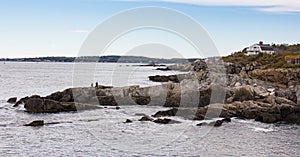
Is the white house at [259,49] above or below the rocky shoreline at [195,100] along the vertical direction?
above

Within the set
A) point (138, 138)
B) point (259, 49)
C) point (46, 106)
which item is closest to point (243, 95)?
point (138, 138)

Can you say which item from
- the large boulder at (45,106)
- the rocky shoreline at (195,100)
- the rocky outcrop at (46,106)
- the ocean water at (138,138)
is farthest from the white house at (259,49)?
the large boulder at (45,106)

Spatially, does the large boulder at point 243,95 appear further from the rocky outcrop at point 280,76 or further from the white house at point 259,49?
the white house at point 259,49

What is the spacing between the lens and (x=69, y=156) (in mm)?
23953

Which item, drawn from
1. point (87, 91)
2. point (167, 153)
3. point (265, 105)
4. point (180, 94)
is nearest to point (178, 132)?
point (167, 153)

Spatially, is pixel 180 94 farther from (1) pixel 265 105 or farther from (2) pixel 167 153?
(2) pixel 167 153

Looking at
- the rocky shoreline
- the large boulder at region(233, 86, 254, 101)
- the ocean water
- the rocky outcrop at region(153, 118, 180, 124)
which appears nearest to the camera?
the ocean water

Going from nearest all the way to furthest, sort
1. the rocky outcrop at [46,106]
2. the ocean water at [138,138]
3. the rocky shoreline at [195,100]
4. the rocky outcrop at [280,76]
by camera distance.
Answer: the ocean water at [138,138] → the rocky shoreline at [195,100] → the rocky outcrop at [46,106] → the rocky outcrop at [280,76]

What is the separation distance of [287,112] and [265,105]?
8.29ft

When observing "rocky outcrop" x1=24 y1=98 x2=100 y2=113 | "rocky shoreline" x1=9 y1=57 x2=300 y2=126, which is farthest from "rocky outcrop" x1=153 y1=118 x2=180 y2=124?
"rocky outcrop" x1=24 y1=98 x2=100 y2=113

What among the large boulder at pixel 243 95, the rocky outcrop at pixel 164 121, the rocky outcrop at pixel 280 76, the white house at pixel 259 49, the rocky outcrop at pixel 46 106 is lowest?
the rocky outcrop at pixel 164 121

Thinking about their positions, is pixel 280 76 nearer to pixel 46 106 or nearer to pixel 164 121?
pixel 164 121

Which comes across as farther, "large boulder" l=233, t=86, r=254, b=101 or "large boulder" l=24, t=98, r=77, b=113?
"large boulder" l=233, t=86, r=254, b=101

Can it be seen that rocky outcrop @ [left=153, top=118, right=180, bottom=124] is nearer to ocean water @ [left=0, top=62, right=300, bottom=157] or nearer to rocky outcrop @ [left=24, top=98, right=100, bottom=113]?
ocean water @ [left=0, top=62, right=300, bottom=157]
